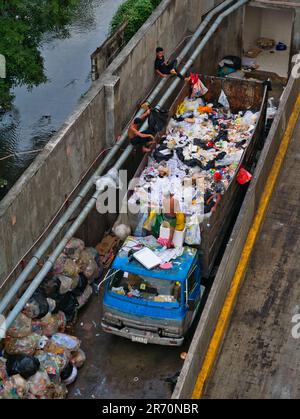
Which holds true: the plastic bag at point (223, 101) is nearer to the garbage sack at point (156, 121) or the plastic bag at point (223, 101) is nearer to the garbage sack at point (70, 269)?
the garbage sack at point (156, 121)

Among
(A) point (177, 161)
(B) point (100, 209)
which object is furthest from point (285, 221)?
Result: (B) point (100, 209)

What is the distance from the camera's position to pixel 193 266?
12766mm

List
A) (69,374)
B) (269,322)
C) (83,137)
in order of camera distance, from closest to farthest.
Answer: (69,374)
(269,322)
(83,137)

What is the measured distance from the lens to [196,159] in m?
14.9

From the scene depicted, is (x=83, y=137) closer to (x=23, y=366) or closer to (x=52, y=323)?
(x=52, y=323)

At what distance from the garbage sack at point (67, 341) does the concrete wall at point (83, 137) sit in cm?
138

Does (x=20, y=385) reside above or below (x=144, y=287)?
below

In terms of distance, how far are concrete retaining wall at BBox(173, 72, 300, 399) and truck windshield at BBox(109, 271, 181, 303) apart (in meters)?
0.76

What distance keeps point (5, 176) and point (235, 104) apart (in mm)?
5840

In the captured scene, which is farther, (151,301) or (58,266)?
(58,266)

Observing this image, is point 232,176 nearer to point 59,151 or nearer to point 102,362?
point 59,151

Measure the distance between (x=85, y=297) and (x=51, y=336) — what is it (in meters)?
1.33

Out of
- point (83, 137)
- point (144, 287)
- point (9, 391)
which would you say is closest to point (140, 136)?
point (83, 137)

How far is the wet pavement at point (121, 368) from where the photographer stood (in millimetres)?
12188
